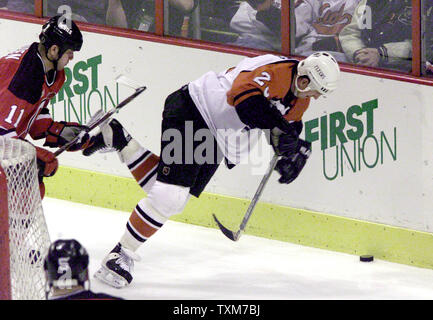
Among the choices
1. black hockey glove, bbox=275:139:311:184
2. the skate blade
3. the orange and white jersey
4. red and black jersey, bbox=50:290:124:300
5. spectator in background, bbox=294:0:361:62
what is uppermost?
spectator in background, bbox=294:0:361:62

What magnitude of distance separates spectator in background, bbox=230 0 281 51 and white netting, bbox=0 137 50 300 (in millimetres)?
1770

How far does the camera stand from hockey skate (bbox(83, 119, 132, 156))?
614 cm

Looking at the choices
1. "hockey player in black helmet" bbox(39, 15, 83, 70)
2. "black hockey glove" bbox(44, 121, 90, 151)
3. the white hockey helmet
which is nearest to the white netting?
"hockey player in black helmet" bbox(39, 15, 83, 70)

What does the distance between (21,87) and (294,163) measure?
46.2 inches

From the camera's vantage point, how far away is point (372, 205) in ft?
20.9

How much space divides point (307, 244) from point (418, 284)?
764mm

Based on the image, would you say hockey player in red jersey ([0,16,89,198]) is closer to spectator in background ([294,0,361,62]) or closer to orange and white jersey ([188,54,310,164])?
orange and white jersey ([188,54,310,164])

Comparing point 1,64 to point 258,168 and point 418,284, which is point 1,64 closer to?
point 258,168

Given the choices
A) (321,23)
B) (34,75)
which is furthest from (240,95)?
(321,23)

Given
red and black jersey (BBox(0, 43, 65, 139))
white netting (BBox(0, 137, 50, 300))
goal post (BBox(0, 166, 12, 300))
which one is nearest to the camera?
goal post (BBox(0, 166, 12, 300))

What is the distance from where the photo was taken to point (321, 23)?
21.2 feet

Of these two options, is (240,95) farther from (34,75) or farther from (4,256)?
(4,256)
